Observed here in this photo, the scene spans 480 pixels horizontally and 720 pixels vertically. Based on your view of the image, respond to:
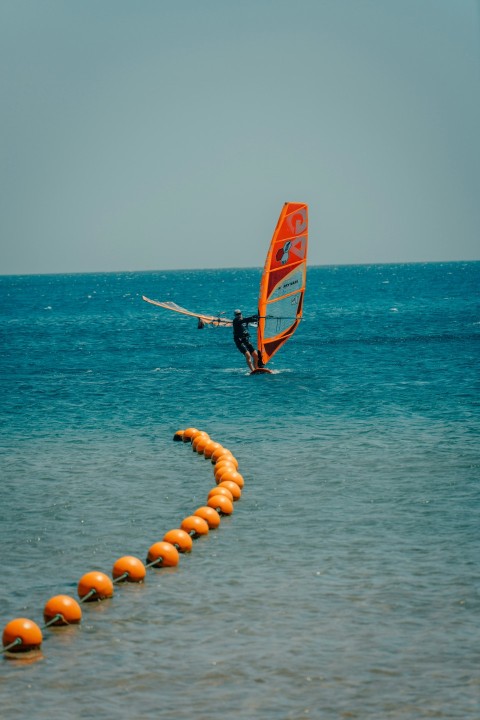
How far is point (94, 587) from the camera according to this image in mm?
14188

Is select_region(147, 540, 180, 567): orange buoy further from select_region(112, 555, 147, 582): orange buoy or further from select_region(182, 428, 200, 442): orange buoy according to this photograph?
select_region(182, 428, 200, 442): orange buoy

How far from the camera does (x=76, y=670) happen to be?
39.5 feet

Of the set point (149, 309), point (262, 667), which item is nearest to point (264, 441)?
point (262, 667)

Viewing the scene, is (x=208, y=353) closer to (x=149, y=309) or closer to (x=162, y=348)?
(x=162, y=348)

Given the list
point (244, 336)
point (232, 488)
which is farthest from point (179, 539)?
point (244, 336)

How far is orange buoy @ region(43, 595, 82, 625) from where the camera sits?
13.3m

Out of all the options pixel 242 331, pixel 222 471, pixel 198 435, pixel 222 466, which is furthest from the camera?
pixel 242 331

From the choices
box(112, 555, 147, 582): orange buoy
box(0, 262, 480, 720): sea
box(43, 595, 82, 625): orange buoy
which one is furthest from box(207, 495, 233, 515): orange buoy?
box(43, 595, 82, 625): orange buoy

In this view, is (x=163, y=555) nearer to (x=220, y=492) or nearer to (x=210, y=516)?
(x=210, y=516)

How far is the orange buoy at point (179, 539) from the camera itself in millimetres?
16422

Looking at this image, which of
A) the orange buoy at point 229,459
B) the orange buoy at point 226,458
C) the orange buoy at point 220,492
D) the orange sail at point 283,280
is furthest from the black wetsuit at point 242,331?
the orange buoy at point 220,492

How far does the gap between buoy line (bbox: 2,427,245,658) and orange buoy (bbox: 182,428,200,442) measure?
9.89 feet

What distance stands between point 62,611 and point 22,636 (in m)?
0.91

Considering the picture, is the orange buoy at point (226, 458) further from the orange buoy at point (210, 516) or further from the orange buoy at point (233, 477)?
the orange buoy at point (210, 516)
